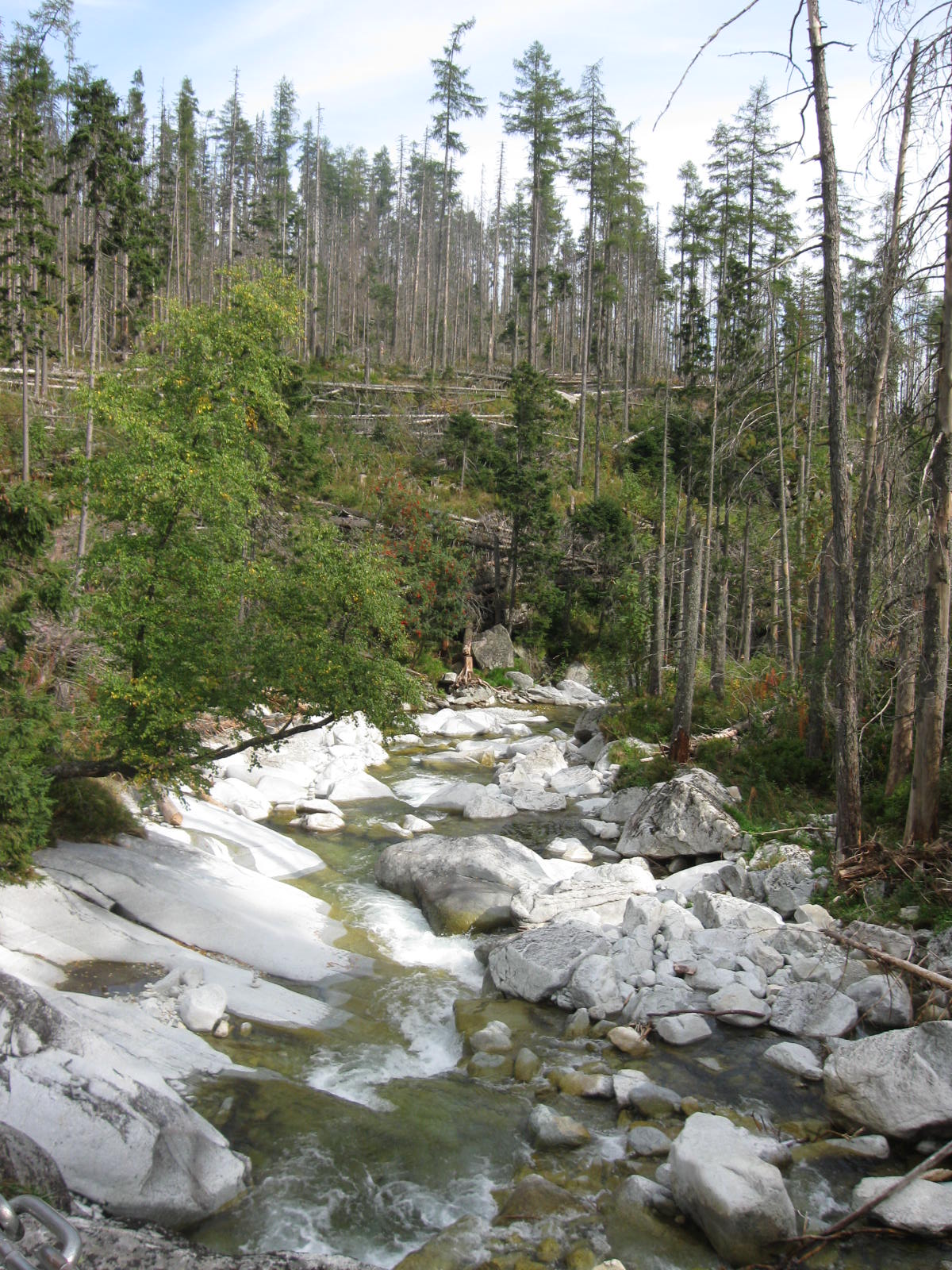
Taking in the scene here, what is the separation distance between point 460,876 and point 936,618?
6059 millimetres

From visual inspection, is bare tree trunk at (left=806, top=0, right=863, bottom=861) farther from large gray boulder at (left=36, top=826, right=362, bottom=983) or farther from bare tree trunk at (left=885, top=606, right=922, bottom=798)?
large gray boulder at (left=36, top=826, right=362, bottom=983)

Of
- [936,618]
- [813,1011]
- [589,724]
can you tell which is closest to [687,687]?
[589,724]

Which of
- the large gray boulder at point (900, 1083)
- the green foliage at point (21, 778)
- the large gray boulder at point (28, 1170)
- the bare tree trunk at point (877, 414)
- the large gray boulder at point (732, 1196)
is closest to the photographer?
the large gray boulder at point (28, 1170)

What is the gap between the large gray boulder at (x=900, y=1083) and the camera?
5.96m

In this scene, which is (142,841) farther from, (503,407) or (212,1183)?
(503,407)

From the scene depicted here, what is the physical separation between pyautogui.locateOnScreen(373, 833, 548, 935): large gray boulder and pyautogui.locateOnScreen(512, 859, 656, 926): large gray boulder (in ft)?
0.61

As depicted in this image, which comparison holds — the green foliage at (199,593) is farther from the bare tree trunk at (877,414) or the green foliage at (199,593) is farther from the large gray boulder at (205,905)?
the bare tree trunk at (877,414)

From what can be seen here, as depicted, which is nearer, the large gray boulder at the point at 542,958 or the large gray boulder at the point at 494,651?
the large gray boulder at the point at 542,958

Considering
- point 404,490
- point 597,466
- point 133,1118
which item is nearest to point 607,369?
point 597,466

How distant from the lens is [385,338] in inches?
2341

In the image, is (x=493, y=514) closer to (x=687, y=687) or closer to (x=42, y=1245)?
(x=687, y=687)

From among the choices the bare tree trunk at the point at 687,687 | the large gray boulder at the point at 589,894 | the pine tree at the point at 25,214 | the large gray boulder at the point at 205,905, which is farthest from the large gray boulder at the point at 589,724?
the pine tree at the point at 25,214

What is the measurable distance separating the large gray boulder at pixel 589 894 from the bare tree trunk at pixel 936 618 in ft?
10.8

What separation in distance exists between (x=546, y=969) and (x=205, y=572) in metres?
5.08
